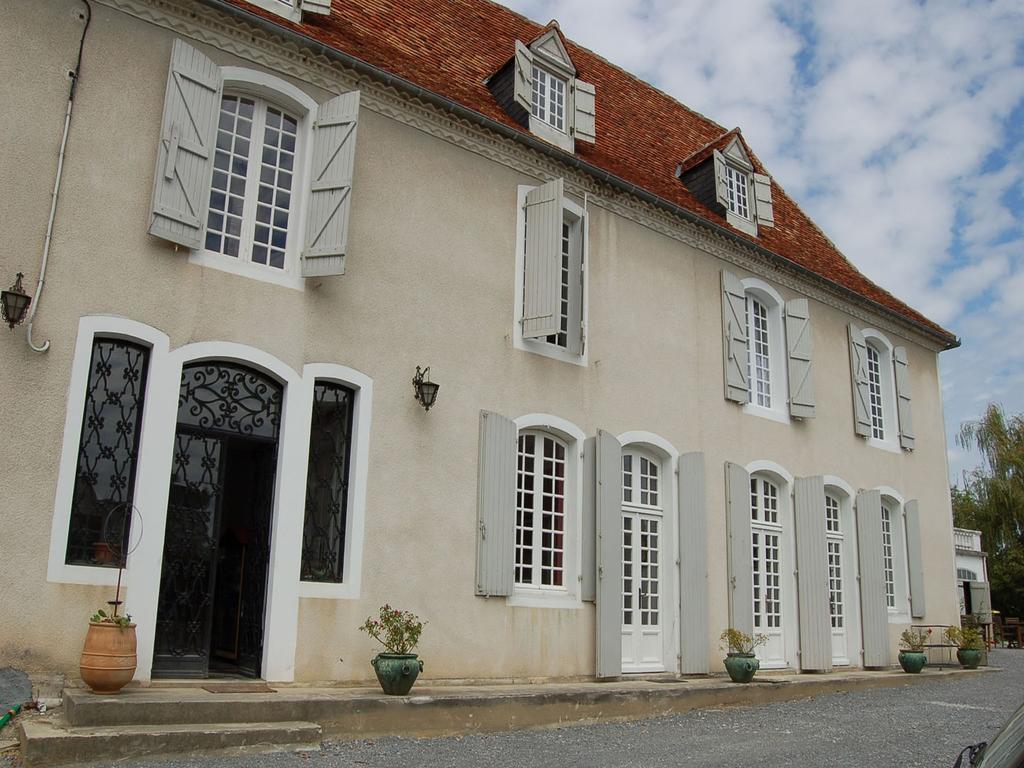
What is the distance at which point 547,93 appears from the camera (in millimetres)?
12062

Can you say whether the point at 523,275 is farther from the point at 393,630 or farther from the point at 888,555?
the point at 888,555

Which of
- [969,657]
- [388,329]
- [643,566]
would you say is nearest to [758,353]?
[643,566]

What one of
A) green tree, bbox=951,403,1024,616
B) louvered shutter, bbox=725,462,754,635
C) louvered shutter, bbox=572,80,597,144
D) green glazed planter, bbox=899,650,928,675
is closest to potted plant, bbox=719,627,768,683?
louvered shutter, bbox=725,462,754,635

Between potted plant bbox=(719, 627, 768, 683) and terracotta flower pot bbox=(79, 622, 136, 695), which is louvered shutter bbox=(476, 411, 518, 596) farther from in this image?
terracotta flower pot bbox=(79, 622, 136, 695)

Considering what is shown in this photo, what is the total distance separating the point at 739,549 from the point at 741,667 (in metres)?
1.73

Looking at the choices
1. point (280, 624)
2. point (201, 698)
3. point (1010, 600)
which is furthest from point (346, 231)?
point (1010, 600)

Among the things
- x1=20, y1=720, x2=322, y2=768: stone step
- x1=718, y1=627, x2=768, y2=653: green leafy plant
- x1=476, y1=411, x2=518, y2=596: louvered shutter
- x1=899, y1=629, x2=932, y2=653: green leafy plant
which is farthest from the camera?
x1=899, y1=629, x2=932, y2=653: green leafy plant

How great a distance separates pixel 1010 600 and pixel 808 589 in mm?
19686

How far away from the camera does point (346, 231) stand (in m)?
8.93

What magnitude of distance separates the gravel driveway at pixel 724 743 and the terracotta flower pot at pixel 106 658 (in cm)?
91

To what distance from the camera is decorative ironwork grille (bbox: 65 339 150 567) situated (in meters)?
7.57

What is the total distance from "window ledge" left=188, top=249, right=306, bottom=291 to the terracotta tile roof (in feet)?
7.96

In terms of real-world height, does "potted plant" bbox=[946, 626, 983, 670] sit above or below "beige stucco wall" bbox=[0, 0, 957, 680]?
below

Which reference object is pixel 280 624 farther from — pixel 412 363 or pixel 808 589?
pixel 808 589
